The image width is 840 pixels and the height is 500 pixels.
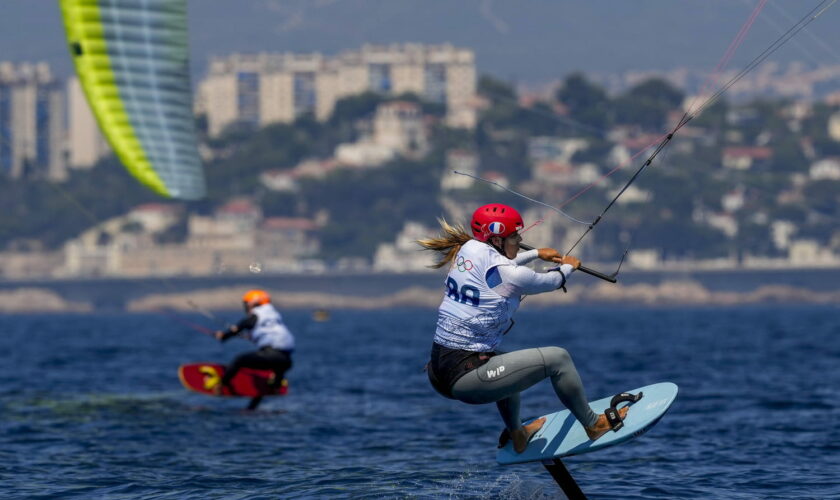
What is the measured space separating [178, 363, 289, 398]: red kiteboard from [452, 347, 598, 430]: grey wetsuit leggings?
1137 centimetres

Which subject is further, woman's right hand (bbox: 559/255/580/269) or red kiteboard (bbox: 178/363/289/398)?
red kiteboard (bbox: 178/363/289/398)

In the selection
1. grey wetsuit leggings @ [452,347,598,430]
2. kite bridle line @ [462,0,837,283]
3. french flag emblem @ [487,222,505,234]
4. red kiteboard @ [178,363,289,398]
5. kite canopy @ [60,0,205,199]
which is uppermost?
kite canopy @ [60,0,205,199]

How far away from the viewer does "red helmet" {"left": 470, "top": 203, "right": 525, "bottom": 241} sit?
13.1 metres

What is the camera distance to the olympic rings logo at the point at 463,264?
13.0m

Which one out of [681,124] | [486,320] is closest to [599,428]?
[486,320]

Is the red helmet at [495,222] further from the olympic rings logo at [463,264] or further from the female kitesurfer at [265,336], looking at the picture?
the female kitesurfer at [265,336]

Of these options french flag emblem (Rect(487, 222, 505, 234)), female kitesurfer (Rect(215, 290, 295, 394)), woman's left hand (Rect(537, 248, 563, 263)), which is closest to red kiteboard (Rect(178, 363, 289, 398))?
female kitesurfer (Rect(215, 290, 295, 394))

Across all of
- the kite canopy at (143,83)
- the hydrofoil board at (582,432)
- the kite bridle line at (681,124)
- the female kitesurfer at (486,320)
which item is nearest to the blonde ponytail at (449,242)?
the female kitesurfer at (486,320)

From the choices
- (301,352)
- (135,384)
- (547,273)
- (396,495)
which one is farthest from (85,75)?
(301,352)

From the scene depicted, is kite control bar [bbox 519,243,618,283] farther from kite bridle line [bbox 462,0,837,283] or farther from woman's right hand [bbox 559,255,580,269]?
woman's right hand [bbox 559,255,580,269]

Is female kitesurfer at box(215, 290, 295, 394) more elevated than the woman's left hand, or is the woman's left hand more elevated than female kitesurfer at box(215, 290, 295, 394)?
the woman's left hand

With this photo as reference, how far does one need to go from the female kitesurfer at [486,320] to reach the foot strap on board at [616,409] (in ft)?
0.90

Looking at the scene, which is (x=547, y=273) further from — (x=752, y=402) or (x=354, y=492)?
(x=752, y=402)

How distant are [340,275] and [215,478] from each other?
589ft
